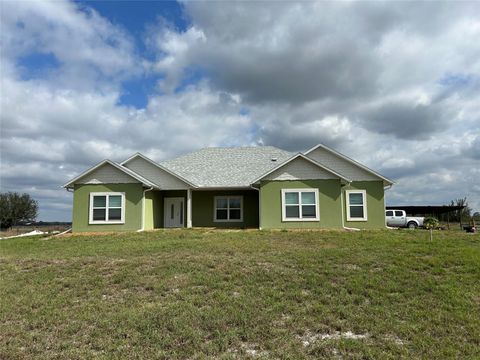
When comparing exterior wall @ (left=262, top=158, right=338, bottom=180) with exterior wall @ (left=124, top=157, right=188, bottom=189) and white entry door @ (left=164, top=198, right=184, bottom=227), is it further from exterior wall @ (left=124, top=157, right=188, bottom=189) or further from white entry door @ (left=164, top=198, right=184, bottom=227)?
white entry door @ (left=164, top=198, right=184, bottom=227)

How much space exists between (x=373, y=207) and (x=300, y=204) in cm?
505

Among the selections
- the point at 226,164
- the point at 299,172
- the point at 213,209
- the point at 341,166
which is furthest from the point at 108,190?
the point at 341,166

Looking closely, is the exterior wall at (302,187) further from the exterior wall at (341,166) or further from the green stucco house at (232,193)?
the exterior wall at (341,166)

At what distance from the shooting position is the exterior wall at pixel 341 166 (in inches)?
A: 961

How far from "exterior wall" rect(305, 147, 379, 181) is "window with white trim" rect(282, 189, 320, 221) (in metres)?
3.72

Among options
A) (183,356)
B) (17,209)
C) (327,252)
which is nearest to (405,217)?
(327,252)

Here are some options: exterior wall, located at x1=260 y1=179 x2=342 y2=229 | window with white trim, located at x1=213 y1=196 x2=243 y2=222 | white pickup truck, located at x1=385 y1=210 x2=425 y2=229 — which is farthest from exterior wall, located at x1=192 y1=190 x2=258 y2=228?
white pickup truck, located at x1=385 y1=210 x2=425 y2=229

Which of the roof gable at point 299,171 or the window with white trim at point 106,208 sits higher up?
the roof gable at point 299,171

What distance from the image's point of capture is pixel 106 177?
2297 centimetres

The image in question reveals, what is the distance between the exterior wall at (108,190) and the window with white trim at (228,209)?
498 centimetres

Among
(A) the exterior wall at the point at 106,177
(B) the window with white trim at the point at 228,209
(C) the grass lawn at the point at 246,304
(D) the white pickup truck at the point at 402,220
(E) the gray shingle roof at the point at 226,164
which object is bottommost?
(C) the grass lawn at the point at 246,304

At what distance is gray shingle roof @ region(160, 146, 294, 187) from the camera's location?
82.0 feet

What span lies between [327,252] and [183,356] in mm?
7166

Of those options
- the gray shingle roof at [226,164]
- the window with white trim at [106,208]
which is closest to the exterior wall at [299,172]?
the gray shingle roof at [226,164]
